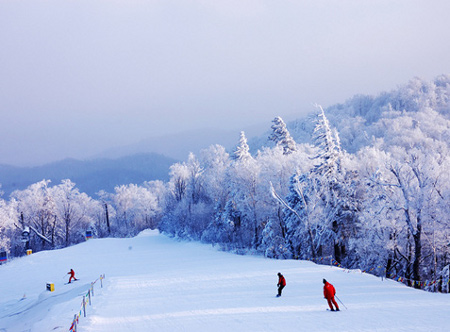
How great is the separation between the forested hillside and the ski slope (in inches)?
245

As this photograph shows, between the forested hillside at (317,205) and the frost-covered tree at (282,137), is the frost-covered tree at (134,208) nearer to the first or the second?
the forested hillside at (317,205)

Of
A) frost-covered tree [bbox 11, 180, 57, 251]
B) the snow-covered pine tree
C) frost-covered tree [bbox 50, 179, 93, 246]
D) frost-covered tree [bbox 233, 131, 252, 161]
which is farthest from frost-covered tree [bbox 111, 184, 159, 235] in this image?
the snow-covered pine tree

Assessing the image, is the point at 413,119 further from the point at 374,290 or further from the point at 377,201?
the point at 374,290

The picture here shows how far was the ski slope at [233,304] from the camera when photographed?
1234 centimetres

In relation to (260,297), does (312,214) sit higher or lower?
higher

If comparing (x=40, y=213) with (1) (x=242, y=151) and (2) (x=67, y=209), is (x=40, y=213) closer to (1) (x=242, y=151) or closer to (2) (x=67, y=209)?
(2) (x=67, y=209)

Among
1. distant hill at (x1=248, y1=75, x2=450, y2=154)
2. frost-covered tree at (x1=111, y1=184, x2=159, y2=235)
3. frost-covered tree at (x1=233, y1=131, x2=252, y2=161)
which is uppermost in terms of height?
distant hill at (x1=248, y1=75, x2=450, y2=154)

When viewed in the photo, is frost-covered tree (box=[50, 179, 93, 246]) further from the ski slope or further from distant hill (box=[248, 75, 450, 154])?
distant hill (box=[248, 75, 450, 154])

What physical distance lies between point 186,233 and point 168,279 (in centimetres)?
2952

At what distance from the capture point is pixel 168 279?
2286cm

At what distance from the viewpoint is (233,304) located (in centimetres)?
1531

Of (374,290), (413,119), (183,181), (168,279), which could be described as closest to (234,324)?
(374,290)

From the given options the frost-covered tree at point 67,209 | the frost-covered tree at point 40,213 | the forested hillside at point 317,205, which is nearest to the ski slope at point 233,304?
the forested hillside at point 317,205

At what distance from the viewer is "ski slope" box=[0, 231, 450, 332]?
12.3 m
